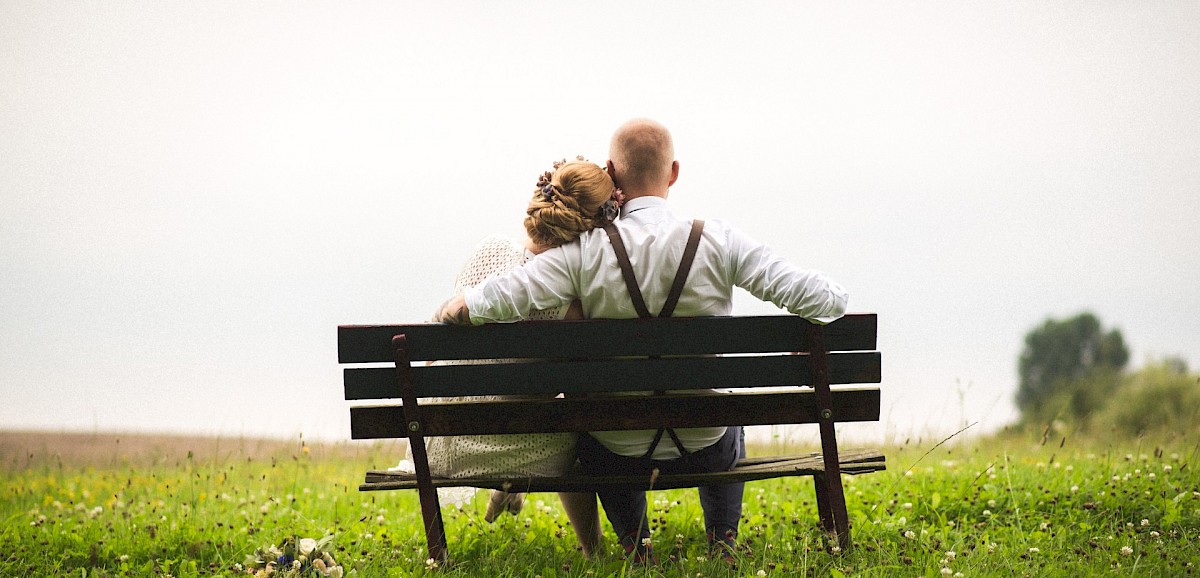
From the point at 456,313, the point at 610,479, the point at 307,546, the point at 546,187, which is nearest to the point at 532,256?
the point at 546,187

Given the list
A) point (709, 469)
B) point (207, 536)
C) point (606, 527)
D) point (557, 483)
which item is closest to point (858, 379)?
point (709, 469)

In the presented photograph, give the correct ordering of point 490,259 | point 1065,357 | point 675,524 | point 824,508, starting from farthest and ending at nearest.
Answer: point 1065,357, point 675,524, point 824,508, point 490,259

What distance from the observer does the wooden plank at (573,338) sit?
4195 millimetres

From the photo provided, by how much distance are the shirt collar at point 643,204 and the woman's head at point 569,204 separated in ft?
0.33

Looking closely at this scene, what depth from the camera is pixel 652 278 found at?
4211 mm

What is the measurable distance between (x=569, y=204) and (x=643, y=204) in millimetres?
383

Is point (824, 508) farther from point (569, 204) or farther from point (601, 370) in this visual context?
point (569, 204)

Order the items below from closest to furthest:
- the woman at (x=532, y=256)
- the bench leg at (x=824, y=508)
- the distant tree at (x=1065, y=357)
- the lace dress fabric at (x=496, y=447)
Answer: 1. the woman at (x=532, y=256)
2. the lace dress fabric at (x=496, y=447)
3. the bench leg at (x=824, y=508)
4. the distant tree at (x=1065, y=357)

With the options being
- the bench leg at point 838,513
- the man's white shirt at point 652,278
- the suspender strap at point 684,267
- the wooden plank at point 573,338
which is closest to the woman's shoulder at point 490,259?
the man's white shirt at point 652,278

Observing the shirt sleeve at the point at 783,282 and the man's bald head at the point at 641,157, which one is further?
the man's bald head at the point at 641,157

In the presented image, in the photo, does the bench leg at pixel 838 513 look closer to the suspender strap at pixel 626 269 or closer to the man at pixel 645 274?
the man at pixel 645 274

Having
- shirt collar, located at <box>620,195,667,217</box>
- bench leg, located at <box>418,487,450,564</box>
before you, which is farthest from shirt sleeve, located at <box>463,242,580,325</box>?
bench leg, located at <box>418,487,450,564</box>

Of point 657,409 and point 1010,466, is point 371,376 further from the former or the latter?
point 1010,466

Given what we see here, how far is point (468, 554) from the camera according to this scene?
Result: 4984mm
